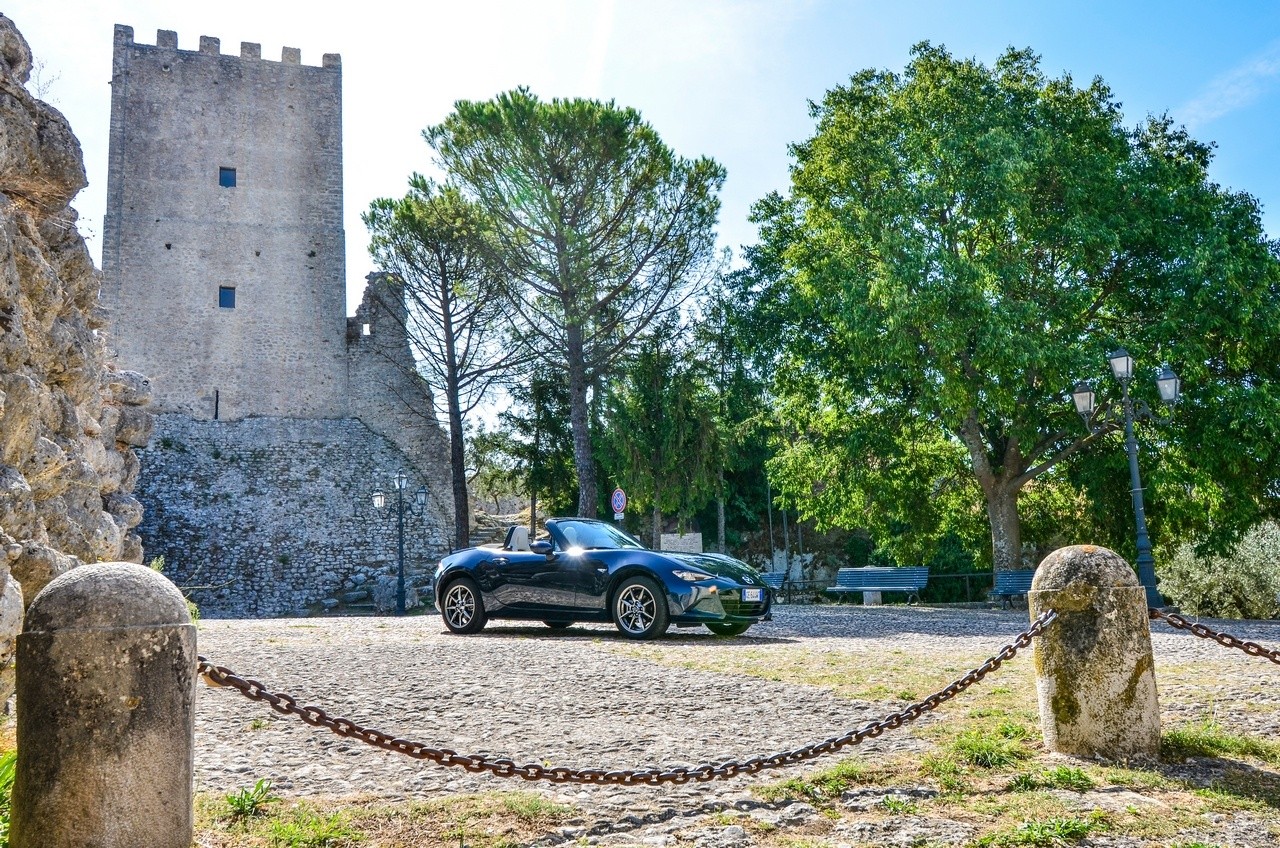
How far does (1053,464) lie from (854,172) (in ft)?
22.2

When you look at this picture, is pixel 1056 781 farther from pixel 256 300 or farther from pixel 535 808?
pixel 256 300

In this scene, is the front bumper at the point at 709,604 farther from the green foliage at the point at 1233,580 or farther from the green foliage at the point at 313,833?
the green foliage at the point at 1233,580

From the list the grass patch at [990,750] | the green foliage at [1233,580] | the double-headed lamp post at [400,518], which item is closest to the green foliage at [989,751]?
the grass patch at [990,750]

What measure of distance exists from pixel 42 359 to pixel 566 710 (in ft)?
11.0

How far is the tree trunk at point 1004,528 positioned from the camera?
1811cm

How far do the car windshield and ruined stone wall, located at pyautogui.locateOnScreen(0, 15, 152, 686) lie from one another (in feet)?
15.3

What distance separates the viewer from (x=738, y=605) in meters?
9.38

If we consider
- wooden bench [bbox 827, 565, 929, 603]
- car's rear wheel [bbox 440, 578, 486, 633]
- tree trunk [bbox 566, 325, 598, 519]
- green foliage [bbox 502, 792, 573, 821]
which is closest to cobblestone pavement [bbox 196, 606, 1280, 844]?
green foliage [bbox 502, 792, 573, 821]

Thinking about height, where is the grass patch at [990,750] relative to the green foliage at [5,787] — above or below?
below

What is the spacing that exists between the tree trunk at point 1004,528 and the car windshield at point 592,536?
10501 millimetres

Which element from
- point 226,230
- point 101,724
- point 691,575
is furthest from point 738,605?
point 226,230

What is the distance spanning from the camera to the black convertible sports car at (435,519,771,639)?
919cm

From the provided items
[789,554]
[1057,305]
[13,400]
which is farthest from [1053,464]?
[13,400]

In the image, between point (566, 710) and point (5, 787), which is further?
point (566, 710)
